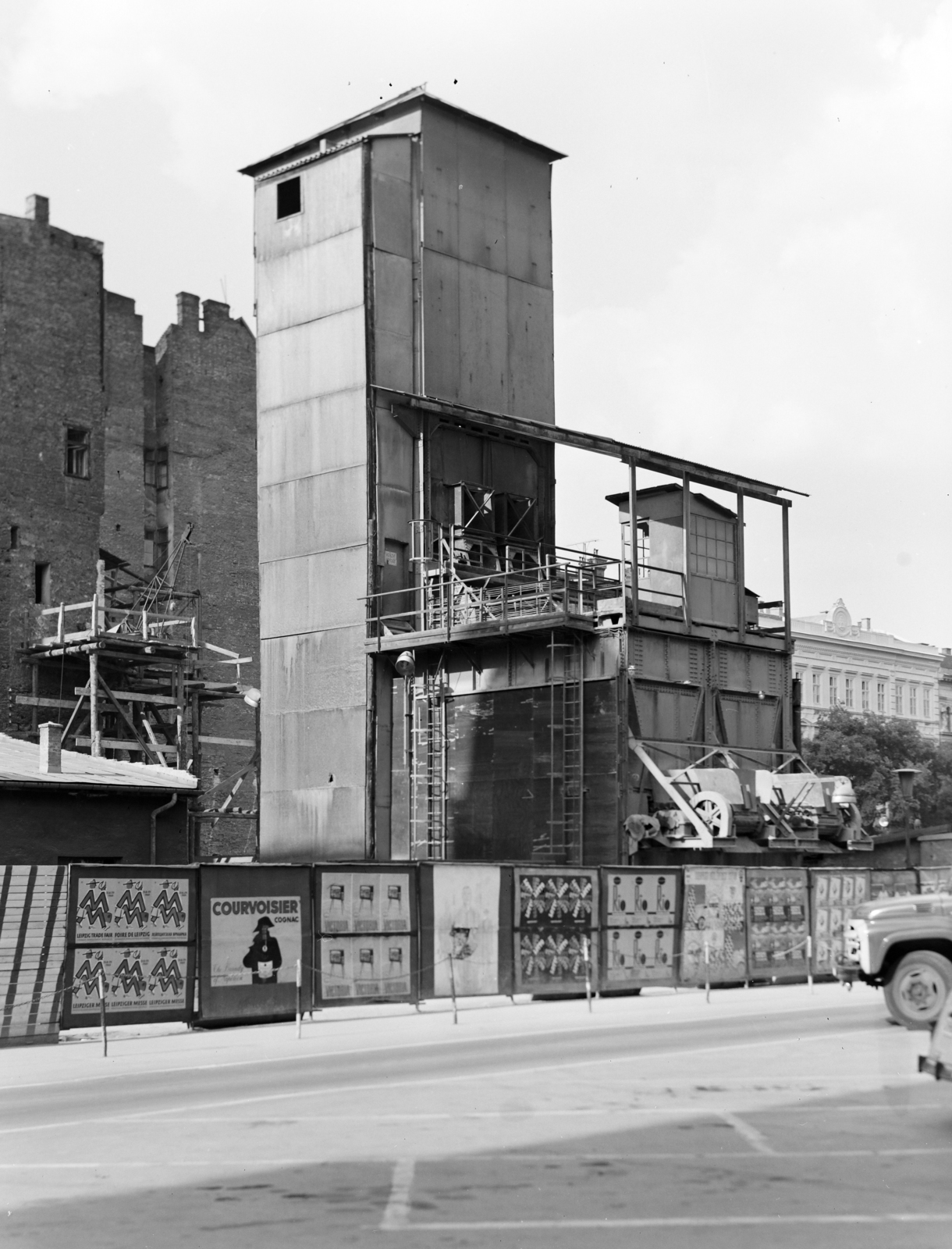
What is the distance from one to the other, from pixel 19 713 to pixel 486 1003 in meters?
32.5

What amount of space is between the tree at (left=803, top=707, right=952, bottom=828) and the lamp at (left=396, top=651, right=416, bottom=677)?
150ft

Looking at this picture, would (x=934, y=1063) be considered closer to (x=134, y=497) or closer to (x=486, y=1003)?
(x=486, y=1003)

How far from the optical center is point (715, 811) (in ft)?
121

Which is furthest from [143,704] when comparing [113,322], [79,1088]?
[79,1088]

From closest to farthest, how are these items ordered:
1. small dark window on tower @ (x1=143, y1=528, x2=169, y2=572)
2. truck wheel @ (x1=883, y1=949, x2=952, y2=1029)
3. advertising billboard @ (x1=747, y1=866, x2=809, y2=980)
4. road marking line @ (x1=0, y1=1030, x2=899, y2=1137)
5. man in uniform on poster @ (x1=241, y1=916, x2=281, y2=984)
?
road marking line @ (x1=0, y1=1030, x2=899, y2=1137)
truck wheel @ (x1=883, y1=949, x2=952, y2=1029)
man in uniform on poster @ (x1=241, y1=916, x2=281, y2=984)
advertising billboard @ (x1=747, y1=866, x2=809, y2=980)
small dark window on tower @ (x1=143, y1=528, x2=169, y2=572)

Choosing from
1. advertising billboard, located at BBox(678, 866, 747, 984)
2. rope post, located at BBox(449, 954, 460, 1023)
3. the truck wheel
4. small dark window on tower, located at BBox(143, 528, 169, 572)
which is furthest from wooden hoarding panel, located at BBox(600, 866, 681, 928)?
small dark window on tower, located at BBox(143, 528, 169, 572)

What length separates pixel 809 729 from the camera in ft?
317

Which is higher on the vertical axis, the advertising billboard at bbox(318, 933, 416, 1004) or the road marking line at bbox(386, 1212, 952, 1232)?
the road marking line at bbox(386, 1212, 952, 1232)

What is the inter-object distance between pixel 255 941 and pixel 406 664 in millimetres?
17550

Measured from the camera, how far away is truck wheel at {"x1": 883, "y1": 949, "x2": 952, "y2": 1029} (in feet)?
60.4

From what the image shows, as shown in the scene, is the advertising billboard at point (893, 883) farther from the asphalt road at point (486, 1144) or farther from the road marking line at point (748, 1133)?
the road marking line at point (748, 1133)

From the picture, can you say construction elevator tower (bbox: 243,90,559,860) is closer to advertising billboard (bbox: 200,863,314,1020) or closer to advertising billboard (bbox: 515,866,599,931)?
advertising billboard (bbox: 515,866,599,931)

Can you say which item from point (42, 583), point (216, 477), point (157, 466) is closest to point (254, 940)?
point (42, 583)

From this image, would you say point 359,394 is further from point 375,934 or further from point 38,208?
point 38,208
